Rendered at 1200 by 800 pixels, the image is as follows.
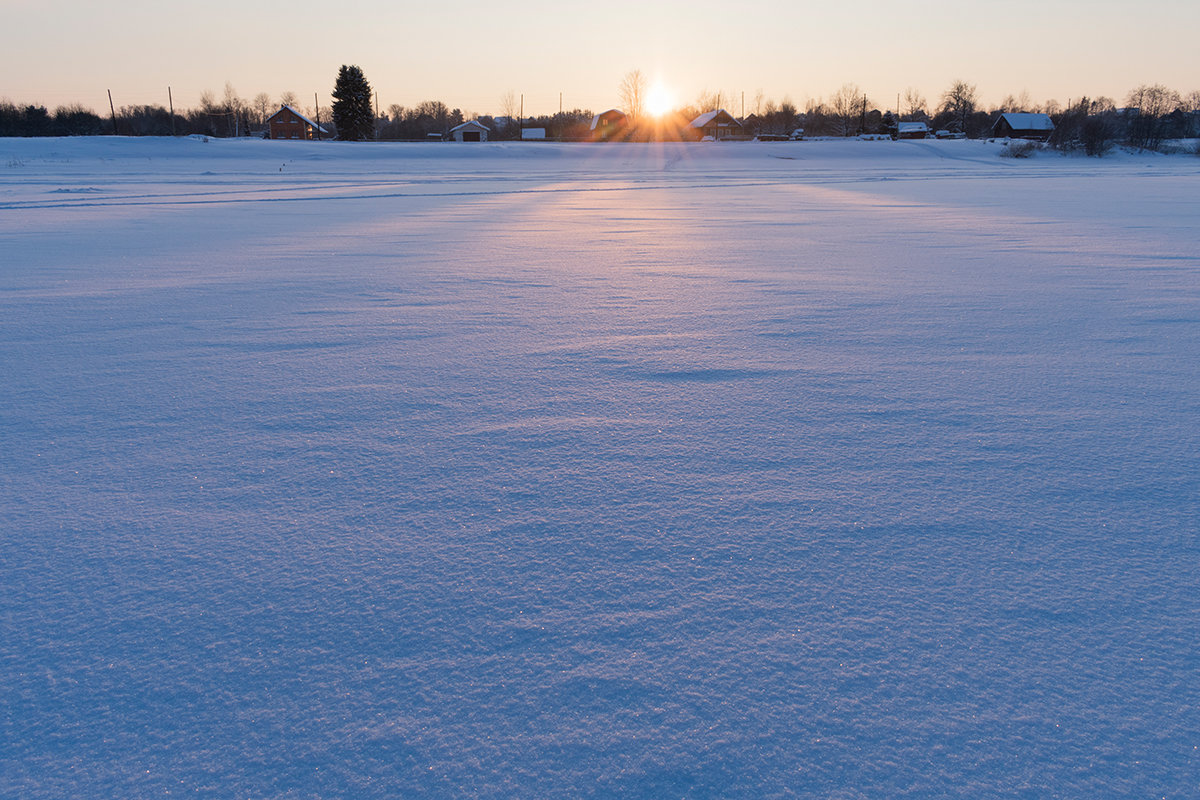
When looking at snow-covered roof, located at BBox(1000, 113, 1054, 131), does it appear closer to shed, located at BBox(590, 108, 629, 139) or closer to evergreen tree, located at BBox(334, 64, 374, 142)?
shed, located at BBox(590, 108, 629, 139)

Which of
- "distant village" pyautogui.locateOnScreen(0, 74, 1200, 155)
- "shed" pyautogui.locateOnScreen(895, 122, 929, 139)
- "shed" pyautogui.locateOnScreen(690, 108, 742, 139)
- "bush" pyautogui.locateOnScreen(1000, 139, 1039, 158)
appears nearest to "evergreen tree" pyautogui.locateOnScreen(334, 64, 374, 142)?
"distant village" pyautogui.locateOnScreen(0, 74, 1200, 155)

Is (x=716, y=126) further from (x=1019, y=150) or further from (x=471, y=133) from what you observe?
(x=1019, y=150)

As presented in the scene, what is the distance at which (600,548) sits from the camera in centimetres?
158

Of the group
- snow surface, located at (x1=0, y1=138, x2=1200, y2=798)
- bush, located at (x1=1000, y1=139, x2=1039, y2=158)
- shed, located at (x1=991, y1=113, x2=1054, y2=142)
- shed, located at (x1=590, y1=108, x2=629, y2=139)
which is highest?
shed, located at (x1=590, y1=108, x2=629, y2=139)

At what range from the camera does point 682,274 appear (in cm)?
513

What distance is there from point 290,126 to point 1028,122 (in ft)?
230

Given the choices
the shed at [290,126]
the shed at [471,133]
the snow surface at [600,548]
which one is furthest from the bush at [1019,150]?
the shed at [290,126]

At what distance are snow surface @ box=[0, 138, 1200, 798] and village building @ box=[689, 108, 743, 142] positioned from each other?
64655 mm

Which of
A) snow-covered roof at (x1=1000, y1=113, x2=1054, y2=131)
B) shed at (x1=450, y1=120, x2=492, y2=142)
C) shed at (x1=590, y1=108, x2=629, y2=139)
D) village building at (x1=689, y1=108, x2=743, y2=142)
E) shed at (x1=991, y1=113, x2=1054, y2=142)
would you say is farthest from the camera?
shed at (x1=590, y1=108, x2=629, y2=139)

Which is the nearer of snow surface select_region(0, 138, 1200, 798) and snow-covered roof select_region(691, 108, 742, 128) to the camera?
snow surface select_region(0, 138, 1200, 798)

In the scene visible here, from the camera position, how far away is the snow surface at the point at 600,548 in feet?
3.49

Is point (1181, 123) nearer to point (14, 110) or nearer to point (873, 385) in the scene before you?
point (873, 385)

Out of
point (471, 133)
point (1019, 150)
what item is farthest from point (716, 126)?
point (1019, 150)

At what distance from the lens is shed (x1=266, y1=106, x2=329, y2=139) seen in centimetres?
6731
